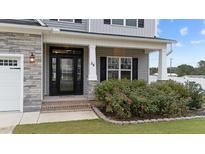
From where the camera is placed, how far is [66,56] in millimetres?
12703

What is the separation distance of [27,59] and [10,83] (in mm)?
1363

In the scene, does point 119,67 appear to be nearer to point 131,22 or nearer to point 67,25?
point 131,22

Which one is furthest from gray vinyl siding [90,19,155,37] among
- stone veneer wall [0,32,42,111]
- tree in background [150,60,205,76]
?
tree in background [150,60,205,76]

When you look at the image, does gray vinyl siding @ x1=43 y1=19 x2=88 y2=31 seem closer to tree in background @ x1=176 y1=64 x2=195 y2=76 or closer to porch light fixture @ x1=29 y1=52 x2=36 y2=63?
porch light fixture @ x1=29 y1=52 x2=36 y2=63

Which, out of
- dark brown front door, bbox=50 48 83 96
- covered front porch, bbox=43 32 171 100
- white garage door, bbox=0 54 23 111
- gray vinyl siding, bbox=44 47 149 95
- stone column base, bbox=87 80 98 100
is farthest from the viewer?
dark brown front door, bbox=50 48 83 96

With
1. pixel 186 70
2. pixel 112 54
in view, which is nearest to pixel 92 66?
pixel 112 54

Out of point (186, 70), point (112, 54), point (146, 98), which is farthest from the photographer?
point (186, 70)

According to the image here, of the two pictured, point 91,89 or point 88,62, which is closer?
point 91,89

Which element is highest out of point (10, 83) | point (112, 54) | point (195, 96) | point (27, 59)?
point (112, 54)

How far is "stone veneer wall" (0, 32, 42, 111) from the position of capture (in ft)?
30.6

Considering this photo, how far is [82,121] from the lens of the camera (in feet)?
27.0

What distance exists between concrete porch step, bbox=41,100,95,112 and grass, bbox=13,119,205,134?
2.05 metres

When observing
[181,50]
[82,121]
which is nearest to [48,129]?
[82,121]
